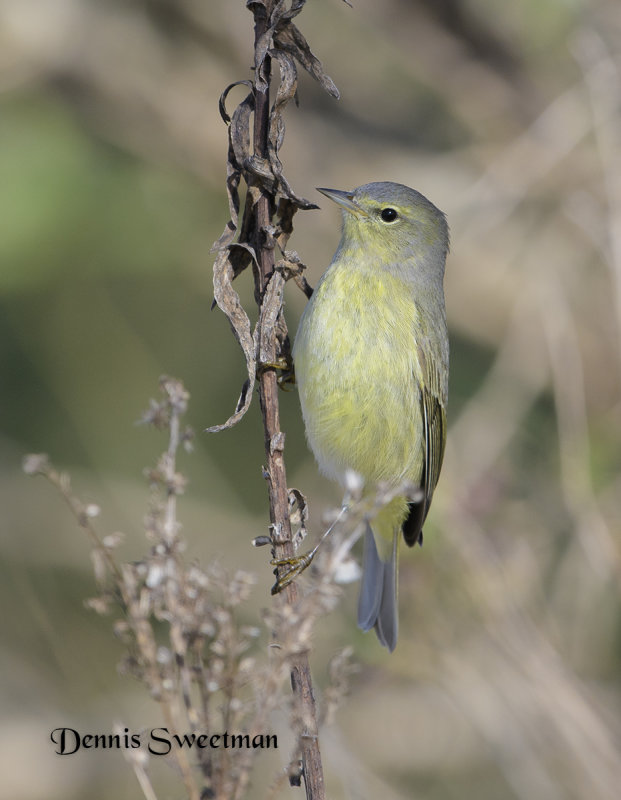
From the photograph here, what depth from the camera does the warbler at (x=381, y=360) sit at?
298 cm

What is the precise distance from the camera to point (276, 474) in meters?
1.89

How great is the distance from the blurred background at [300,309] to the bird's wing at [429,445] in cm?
20

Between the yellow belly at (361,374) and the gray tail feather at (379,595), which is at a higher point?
the yellow belly at (361,374)

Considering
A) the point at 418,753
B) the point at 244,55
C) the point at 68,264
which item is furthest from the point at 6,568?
the point at 244,55

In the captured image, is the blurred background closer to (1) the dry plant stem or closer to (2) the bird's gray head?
(2) the bird's gray head

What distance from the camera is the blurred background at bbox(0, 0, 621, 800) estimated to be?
4.23 metres

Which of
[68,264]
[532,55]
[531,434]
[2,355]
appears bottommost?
[531,434]

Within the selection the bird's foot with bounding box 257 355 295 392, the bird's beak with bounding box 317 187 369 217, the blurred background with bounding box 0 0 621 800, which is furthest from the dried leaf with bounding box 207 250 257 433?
the blurred background with bounding box 0 0 621 800

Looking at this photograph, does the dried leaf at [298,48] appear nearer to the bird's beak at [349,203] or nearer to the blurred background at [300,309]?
the bird's beak at [349,203]

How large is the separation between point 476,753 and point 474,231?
117 inches

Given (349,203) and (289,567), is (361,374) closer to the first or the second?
(349,203)

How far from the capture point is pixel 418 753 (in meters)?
4.54

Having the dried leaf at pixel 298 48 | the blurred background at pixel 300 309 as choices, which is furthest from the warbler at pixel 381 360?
the dried leaf at pixel 298 48

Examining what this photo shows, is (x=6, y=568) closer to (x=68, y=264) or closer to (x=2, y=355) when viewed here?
(x=2, y=355)
